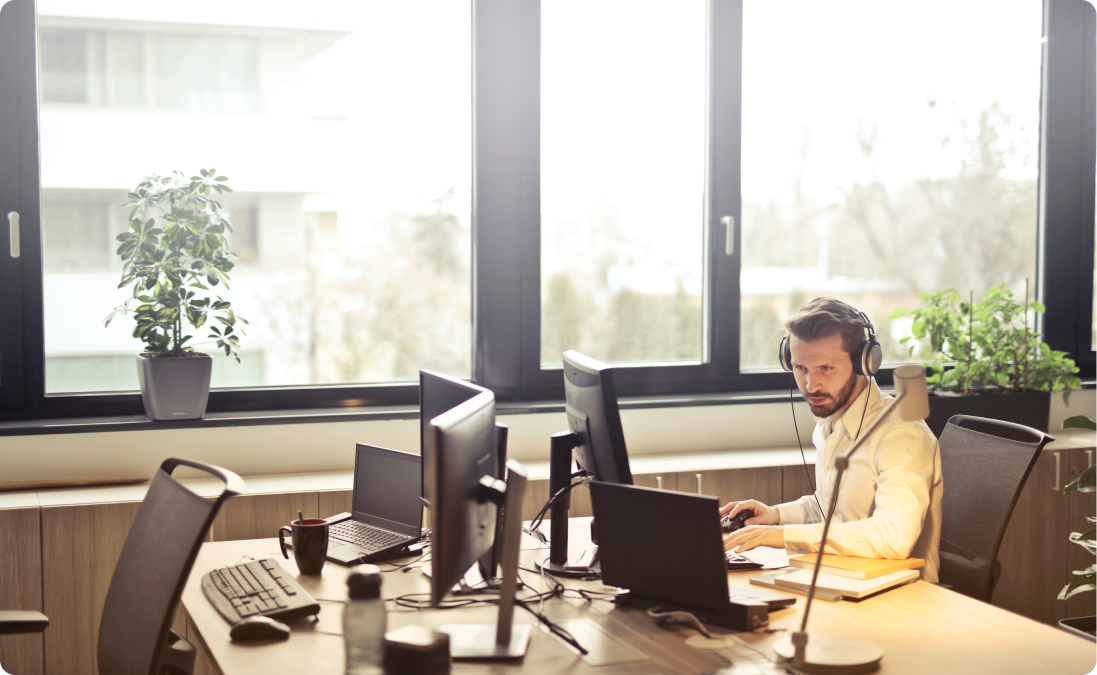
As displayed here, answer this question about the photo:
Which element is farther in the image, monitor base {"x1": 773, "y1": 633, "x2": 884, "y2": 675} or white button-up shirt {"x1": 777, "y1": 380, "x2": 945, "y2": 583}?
white button-up shirt {"x1": 777, "y1": 380, "x2": 945, "y2": 583}

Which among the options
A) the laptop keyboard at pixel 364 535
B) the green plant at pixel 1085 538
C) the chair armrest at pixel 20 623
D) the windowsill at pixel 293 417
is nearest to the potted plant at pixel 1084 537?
the green plant at pixel 1085 538

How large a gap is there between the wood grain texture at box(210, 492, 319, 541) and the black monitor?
87 cm

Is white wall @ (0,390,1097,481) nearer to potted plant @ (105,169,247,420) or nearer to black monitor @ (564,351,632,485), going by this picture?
potted plant @ (105,169,247,420)

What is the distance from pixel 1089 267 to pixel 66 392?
3931 mm

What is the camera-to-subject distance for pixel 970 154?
360 cm

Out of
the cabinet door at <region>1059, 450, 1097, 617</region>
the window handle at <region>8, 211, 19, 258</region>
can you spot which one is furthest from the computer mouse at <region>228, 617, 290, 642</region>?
the cabinet door at <region>1059, 450, 1097, 617</region>

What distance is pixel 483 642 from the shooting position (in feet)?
4.65

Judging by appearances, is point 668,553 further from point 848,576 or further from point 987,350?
point 987,350

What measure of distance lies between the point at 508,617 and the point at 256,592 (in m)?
0.54

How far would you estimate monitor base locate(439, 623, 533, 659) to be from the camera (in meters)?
1.37

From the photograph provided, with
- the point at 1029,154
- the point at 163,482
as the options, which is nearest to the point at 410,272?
the point at 163,482

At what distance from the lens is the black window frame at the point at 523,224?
264 centimetres

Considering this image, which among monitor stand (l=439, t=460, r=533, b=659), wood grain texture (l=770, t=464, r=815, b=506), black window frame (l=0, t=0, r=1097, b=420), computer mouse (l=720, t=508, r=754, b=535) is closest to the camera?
monitor stand (l=439, t=460, r=533, b=659)

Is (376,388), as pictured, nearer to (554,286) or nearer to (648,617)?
(554,286)
